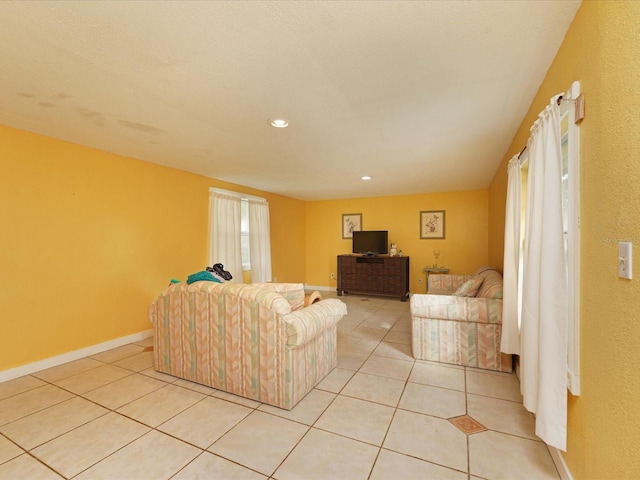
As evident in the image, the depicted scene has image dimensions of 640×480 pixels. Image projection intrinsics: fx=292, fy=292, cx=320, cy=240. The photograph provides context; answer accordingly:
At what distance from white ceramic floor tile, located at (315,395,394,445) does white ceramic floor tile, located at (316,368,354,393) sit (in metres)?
0.18

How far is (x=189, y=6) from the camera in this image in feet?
4.33

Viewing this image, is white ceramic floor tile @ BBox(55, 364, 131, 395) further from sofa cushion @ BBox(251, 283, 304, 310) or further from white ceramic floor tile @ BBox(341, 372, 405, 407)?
white ceramic floor tile @ BBox(341, 372, 405, 407)

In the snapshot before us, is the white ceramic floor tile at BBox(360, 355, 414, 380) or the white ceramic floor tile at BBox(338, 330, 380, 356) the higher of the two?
the white ceramic floor tile at BBox(360, 355, 414, 380)

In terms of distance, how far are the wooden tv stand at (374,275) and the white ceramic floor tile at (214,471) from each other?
4.80 meters

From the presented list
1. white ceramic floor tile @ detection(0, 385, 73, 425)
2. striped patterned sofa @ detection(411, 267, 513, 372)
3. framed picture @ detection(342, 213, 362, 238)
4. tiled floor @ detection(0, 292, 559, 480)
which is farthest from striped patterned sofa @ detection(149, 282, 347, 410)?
framed picture @ detection(342, 213, 362, 238)

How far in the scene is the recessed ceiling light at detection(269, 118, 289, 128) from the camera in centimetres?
253

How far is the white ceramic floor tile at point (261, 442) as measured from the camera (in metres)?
1.68

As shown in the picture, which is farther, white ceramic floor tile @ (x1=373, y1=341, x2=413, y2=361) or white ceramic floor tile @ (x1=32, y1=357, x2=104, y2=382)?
white ceramic floor tile @ (x1=373, y1=341, x2=413, y2=361)

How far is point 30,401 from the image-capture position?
2.33 metres

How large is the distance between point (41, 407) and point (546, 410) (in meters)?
3.39

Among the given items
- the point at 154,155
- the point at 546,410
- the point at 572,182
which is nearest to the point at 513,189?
the point at 572,182

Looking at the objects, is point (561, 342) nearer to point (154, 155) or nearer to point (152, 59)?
point (152, 59)

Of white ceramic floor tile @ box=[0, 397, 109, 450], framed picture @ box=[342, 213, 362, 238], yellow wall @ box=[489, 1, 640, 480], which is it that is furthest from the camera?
framed picture @ box=[342, 213, 362, 238]

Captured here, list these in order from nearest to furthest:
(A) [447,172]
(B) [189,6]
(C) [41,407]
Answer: (B) [189,6]
(C) [41,407]
(A) [447,172]
